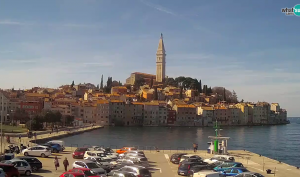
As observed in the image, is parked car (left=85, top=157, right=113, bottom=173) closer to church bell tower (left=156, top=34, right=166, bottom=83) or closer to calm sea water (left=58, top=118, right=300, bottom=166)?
calm sea water (left=58, top=118, right=300, bottom=166)

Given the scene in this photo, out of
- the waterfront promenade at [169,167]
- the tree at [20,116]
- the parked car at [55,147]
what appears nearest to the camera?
the waterfront promenade at [169,167]

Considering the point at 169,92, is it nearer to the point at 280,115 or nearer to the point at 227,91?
the point at 227,91

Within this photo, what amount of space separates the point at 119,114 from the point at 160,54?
52544mm

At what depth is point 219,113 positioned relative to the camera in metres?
90.2

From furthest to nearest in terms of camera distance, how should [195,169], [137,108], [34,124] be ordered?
[137,108]
[34,124]
[195,169]

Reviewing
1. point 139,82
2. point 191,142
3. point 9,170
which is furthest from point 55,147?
point 139,82

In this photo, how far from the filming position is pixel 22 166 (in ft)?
42.2

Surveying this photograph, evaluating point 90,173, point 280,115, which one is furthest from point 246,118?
point 90,173

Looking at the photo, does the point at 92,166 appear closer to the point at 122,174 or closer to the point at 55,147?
the point at 122,174

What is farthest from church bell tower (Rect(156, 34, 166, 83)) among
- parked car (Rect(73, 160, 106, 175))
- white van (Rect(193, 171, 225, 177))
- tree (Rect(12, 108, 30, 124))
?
white van (Rect(193, 171, 225, 177))

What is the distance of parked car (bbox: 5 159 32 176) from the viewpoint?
1273 cm

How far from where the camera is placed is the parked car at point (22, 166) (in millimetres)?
12733

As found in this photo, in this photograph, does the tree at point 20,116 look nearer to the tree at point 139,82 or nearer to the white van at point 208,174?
the white van at point 208,174

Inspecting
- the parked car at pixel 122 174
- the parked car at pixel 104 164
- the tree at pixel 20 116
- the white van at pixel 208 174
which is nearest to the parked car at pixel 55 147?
the parked car at pixel 104 164
